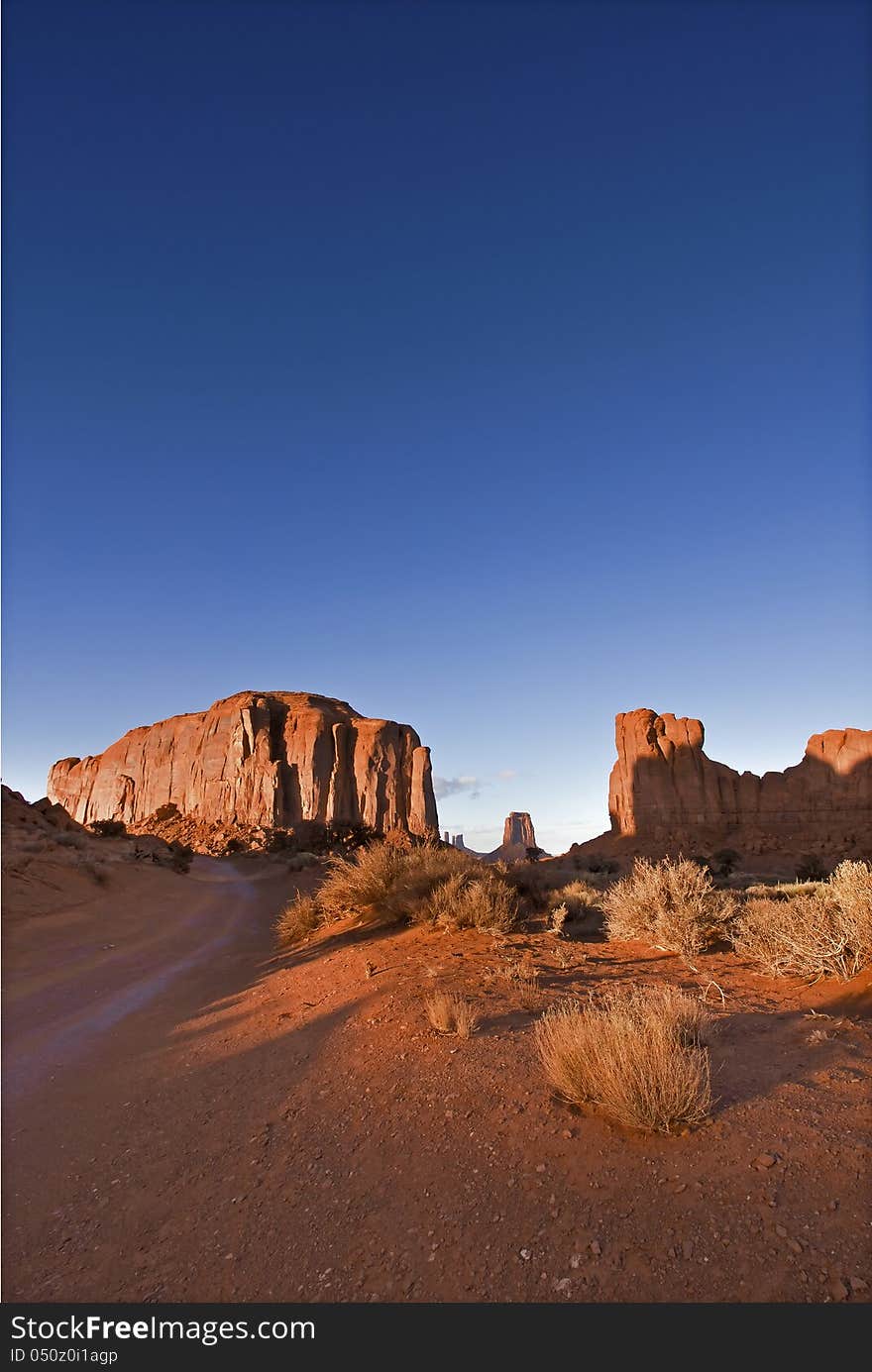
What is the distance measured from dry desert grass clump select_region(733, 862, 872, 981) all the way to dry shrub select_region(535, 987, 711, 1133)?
3.08 metres

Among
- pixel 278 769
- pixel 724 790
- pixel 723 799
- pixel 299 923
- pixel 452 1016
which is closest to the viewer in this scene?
pixel 452 1016

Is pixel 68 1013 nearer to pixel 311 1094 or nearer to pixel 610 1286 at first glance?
pixel 311 1094

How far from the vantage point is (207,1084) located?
6188 mm

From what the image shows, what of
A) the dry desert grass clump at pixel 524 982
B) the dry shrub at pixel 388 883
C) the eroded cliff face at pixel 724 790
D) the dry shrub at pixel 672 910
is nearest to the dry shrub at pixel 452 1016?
the dry desert grass clump at pixel 524 982

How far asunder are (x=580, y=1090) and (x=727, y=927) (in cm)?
609

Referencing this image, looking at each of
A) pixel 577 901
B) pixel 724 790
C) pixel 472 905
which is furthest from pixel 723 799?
pixel 472 905

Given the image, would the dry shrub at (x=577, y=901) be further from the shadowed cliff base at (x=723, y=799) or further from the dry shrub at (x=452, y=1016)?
the shadowed cliff base at (x=723, y=799)

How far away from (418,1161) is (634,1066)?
1.57 m

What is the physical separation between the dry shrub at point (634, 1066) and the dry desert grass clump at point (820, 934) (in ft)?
10.1

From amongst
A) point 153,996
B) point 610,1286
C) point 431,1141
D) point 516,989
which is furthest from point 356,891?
point 610,1286

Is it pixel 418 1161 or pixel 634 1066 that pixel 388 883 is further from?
pixel 634 1066

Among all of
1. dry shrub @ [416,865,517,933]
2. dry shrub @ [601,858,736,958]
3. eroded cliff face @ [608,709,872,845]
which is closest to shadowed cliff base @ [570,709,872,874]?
eroded cliff face @ [608,709,872,845]

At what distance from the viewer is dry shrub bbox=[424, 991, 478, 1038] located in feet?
20.3

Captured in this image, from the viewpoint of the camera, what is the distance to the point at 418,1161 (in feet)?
14.1
